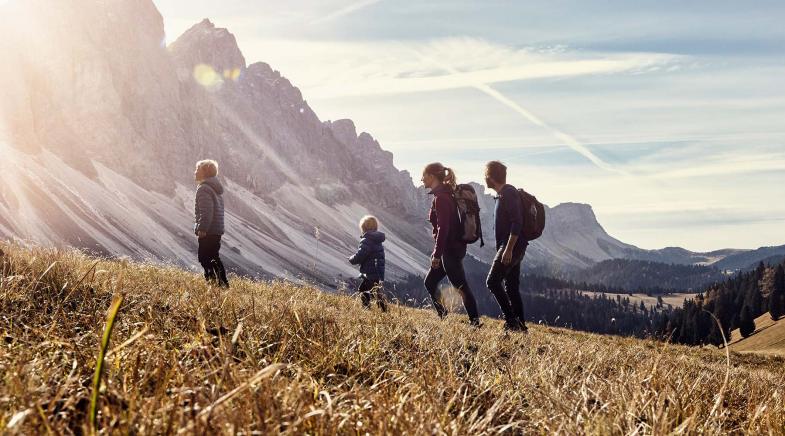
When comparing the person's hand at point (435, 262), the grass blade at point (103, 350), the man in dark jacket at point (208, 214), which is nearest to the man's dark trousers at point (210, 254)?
the man in dark jacket at point (208, 214)

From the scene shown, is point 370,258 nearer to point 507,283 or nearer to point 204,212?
point 507,283

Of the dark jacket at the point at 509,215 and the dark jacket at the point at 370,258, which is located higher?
the dark jacket at the point at 509,215

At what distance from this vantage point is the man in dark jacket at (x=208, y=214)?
35.8 feet

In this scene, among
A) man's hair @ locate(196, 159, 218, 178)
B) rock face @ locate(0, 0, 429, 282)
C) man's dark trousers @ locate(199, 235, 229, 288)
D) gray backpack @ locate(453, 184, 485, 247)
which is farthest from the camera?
rock face @ locate(0, 0, 429, 282)

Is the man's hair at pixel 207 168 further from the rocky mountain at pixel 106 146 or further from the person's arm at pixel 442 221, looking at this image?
the rocky mountain at pixel 106 146

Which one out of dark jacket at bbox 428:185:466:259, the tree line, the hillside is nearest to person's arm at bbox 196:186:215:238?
dark jacket at bbox 428:185:466:259

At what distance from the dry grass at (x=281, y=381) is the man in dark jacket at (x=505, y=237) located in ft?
11.4

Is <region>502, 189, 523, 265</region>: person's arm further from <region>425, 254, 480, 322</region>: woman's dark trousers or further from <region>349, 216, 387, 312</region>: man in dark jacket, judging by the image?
<region>349, 216, 387, 312</region>: man in dark jacket

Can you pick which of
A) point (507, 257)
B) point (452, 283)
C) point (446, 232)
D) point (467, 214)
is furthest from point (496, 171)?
point (452, 283)

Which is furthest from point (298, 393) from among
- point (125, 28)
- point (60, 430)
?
point (125, 28)

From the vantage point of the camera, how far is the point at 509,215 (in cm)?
998

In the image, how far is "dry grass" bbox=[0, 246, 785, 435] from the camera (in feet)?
7.22

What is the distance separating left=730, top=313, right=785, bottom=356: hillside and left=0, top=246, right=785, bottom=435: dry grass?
84027mm

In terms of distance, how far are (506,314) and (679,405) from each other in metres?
Answer: 6.91
